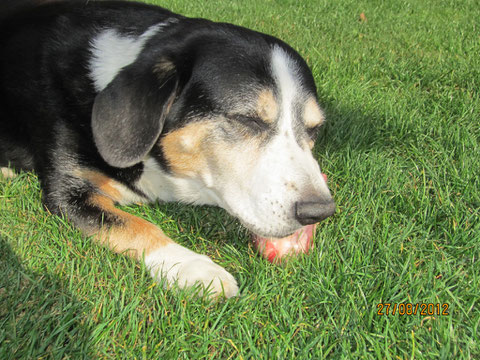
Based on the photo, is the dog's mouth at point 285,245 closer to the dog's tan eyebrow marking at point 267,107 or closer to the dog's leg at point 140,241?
the dog's leg at point 140,241

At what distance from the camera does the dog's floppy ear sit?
96.3 inches

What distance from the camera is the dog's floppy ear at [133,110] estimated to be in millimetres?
2445

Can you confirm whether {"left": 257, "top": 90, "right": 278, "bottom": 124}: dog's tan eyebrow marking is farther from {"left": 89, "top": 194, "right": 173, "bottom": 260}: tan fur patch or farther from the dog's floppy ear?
→ {"left": 89, "top": 194, "right": 173, "bottom": 260}: tan fur patch

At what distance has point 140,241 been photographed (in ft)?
8.14

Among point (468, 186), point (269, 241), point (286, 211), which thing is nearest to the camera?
point (286, 211)

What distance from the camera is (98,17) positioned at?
3.16 metres

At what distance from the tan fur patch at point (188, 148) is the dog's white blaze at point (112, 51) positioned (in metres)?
0.52

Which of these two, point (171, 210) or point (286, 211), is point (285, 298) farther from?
point (171, 210)

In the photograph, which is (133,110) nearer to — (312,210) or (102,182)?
(102,182)

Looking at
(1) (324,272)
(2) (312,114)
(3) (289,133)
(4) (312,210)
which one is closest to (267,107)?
(3) (289,133)

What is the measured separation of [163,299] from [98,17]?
2010 mm

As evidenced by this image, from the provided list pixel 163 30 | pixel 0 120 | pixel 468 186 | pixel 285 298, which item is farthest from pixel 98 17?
pixel 468 186
